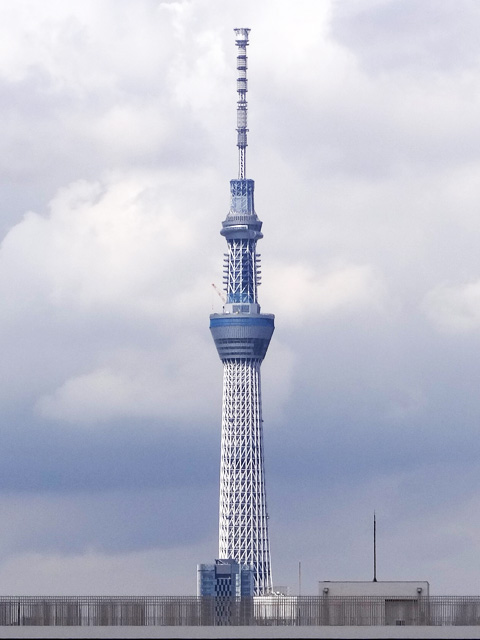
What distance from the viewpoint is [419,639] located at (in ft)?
425

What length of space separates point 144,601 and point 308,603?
22646mm

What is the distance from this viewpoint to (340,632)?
148 m

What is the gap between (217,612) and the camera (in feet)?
651

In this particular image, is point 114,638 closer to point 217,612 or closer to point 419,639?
point 419,639

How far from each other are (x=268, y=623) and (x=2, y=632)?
45.9 metres

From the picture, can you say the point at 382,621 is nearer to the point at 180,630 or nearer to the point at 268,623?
the point at 268,623

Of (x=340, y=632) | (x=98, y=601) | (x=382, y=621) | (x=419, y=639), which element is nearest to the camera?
(x=419, y=639)

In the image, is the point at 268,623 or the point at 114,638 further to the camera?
the point at 268,623

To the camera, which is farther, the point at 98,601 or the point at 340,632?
the point at 98,601

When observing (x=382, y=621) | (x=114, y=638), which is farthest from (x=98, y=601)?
(x=114, y=638)

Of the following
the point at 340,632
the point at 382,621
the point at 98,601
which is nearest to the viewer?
the point at 340,632

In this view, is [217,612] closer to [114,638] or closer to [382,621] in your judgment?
[382,621]

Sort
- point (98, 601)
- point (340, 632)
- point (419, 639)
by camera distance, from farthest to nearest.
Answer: point (98, 601), point (340, 632), point (419, 639)

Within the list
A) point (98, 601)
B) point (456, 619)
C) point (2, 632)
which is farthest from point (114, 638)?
point (456, 619)
